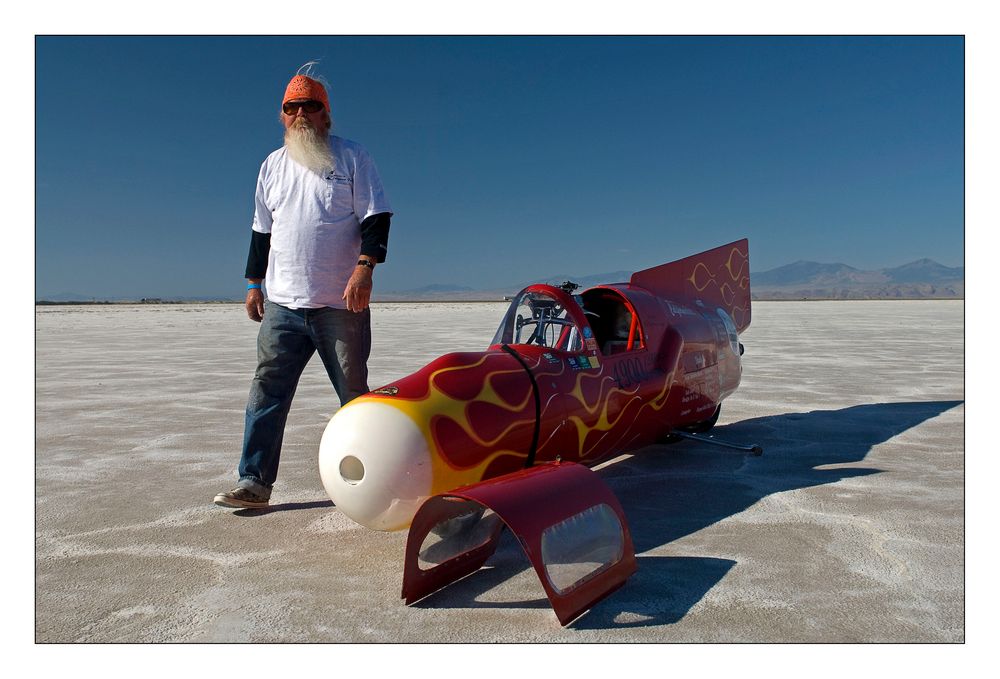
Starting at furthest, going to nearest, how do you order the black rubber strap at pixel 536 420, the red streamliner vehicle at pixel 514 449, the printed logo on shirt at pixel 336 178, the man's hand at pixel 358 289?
the printed logo on shirt at pixel 336 178
the man's hand at pixel 358 289
the black rubber strap at pixel 536 420
the red streamliner vehicle at pixel 514 449

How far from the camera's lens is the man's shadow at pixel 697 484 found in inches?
144

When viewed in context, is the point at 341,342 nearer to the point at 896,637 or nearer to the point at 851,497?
the point at 896,637

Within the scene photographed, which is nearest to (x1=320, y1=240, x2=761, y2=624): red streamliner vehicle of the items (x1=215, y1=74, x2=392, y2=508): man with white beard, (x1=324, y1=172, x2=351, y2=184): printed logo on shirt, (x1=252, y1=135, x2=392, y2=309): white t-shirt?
(x1=215, y1=74, x2=392, y2=508): man with white beard

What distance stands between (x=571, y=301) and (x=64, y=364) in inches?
515

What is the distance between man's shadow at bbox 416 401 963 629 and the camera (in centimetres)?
366

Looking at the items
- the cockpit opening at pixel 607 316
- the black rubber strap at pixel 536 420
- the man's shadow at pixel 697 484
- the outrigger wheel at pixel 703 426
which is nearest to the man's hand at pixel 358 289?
the black rubber strap at pixel 536 420

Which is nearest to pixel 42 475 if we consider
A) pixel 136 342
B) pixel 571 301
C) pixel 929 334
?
pixel 571 301

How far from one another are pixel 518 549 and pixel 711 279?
16.5 feet

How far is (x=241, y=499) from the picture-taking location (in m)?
5.07

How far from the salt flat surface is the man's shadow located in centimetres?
2

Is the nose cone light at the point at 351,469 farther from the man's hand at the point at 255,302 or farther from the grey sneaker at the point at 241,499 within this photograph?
the man's hand at the point at 255,302

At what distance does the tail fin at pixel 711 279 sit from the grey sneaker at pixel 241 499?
411 cm

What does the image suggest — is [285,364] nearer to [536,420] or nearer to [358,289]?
[358,289]

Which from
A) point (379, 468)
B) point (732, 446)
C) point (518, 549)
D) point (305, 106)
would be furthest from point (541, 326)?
point (732, 446)
